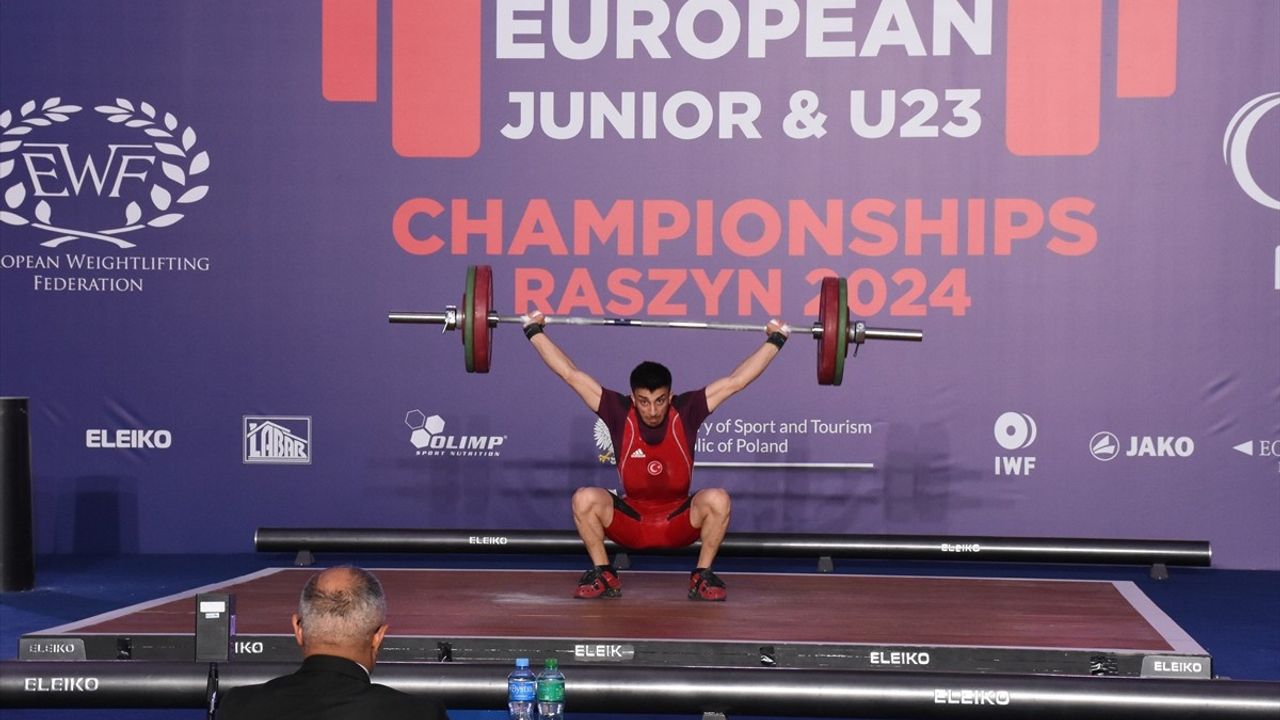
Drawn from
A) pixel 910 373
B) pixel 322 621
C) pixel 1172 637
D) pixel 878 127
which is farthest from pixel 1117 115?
pixel 322 621

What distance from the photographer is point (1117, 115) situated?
6.45 meters

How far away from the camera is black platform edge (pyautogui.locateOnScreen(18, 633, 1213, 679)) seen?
11.8ft

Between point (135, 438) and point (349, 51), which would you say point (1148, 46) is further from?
point (135, 438)

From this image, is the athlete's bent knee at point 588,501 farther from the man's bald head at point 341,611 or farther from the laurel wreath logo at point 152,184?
the laurel wreath logo at point 152,184

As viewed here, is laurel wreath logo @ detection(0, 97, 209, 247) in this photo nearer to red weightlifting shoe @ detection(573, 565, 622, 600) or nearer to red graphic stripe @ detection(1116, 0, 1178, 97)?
red weightlifting shoe @ detection(573, 565, 622, 600)

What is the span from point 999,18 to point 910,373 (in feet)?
5.94

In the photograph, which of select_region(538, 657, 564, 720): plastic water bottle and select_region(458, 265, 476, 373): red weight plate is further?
select_region(458, 265, 476, 373): red weight plate

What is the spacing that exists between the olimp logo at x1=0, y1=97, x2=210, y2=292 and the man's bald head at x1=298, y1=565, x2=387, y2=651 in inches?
200

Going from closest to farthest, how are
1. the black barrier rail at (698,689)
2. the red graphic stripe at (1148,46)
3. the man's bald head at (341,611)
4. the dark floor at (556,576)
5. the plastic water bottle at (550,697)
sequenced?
the man's bald head at (341,611)
the plastic water bottle at (550,697)
the black barrier rail at (698,689)
the dark floor at (556,576)
the red graphic stripe at (1148,46)

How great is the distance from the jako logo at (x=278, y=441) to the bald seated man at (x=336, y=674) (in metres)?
4.78

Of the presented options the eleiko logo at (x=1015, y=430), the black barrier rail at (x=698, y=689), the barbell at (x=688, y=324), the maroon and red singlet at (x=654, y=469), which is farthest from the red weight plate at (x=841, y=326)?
the eleiko logo at (x=1015, y=430)

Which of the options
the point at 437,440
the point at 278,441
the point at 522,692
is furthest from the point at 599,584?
the point at 278,441

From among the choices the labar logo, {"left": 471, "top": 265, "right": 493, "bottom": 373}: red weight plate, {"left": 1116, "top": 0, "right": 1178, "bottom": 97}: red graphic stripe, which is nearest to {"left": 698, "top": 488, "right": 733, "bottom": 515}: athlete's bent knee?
{"left": 471, "top": 265, "right": 493, "bottom": 373}: red weight plate

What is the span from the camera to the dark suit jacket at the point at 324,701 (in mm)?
1889
